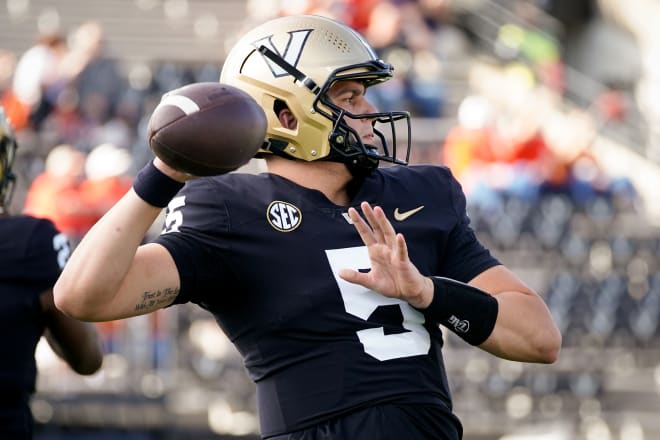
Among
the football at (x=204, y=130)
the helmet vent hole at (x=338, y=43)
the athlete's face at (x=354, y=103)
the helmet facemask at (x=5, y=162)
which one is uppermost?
the football at (x=204, y=130)

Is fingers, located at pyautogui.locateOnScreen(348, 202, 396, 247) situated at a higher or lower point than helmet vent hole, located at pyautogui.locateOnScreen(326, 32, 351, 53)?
lower

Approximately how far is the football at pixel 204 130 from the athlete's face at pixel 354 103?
23.3 inches

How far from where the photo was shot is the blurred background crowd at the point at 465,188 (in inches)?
384

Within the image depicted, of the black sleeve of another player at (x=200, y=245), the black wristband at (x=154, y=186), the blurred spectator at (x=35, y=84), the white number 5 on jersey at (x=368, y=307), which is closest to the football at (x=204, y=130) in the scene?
the black wristband at (x=154, y=186)

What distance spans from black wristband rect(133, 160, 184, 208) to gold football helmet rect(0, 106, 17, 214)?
4.33 ft

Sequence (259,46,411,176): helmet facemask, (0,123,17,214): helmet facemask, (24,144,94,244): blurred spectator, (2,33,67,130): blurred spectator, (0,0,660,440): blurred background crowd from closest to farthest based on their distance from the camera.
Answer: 1. (259,46,411,176): helmet facemask
2. (0,123,17,214): helmet facemask
3. (0,0,660,440): blurred background crowd
4. (24,144,94,244): blurred spectator
5. (2,33,67,130): blurred spectator

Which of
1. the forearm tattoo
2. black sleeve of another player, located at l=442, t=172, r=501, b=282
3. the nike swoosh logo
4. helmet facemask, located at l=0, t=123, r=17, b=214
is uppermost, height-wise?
the nike swoosh logo

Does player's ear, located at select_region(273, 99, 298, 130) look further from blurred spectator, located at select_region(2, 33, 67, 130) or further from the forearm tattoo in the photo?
blurred spectator, located at select_region(2, 33, 67, 130)

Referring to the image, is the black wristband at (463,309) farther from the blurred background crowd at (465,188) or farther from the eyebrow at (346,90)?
the blurred background crowd at (465,188)

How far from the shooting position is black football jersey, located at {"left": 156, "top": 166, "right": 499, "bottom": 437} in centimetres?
347

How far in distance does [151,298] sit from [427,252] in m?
0.84

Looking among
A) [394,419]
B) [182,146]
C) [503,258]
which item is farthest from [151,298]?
[503,258]

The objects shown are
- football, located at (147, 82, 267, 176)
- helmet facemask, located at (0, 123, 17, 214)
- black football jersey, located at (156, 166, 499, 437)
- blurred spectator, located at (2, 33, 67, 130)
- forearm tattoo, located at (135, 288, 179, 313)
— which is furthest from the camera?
blurred spectator, located at (2, 33, 67, 130)

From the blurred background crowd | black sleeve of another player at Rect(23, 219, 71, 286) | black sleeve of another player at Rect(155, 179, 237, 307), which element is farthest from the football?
the blurred background crowd
